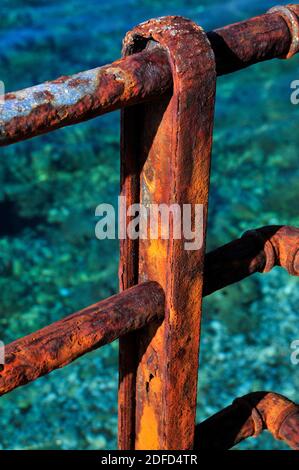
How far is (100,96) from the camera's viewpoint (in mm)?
1166

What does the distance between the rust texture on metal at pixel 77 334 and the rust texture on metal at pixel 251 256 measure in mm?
174

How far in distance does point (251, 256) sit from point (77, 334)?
454 millimetres

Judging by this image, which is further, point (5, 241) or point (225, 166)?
point (225, 166)

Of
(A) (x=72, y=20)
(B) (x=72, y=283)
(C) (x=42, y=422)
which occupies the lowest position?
(C) (x=42, y=422)

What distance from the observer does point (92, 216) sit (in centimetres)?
528

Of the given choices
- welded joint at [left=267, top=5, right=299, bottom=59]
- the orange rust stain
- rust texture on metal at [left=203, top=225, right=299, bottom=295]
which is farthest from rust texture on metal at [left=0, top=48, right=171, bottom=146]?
the orange rust stain

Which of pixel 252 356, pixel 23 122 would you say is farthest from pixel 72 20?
pixel 23 122

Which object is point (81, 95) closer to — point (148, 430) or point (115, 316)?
point (115, 316)

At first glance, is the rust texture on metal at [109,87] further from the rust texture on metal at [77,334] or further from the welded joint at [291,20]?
the rust texture on metal at [77,334]

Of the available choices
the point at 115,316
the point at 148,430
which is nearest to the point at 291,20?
the point at 115,316

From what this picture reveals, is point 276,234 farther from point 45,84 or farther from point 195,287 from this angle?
point 45,84

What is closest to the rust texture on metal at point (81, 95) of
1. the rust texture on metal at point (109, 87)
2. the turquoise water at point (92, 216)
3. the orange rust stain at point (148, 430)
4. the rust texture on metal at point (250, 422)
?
the rust texture on metal at point (109, 87)

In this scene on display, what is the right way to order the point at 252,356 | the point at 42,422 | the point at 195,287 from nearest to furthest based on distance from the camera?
the point at 195,287 → the point at 42,422 → the point at 252,356

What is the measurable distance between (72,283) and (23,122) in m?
3.79
